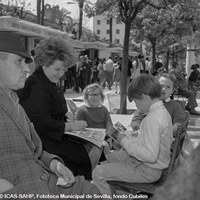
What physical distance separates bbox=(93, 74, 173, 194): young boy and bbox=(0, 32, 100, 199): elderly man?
493 millimetres

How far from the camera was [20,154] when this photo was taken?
1.93m

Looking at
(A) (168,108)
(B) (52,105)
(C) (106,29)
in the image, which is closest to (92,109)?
(A) (168,108)

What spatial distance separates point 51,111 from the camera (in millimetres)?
3043

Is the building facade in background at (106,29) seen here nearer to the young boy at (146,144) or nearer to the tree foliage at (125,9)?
the tree foliage at (125,9)

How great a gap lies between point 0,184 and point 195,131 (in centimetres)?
610

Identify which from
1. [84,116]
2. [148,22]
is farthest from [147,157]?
[148,22]

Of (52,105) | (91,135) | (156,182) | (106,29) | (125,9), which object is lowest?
(156,182)

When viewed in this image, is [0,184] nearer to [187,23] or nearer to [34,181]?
[34,181]

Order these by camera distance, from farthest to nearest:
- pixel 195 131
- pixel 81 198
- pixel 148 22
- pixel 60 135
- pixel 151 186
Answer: pixel 148 22 → pixel 195 131 → pixel 60 135 → pixel 151 186 → pixel 81 198

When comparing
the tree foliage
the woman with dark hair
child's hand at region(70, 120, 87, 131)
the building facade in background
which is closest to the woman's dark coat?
the woman with dark hair

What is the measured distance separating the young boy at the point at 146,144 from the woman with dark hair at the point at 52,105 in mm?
328

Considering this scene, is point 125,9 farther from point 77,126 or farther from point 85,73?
point 85,73

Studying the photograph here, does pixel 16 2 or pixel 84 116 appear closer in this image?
pixel 84 116

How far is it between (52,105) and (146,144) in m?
0.96
